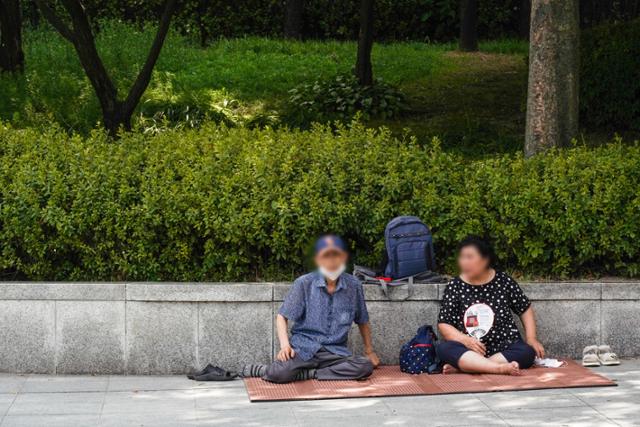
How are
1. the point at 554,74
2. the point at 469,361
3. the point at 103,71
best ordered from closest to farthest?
the point at 469,361 < the point at 554,74 < the point at 103,71

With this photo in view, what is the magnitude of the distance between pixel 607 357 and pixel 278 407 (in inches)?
102

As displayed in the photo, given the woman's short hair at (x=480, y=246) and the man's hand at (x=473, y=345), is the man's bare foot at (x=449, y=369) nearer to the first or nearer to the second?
the man's hand at (x=473, y=345)

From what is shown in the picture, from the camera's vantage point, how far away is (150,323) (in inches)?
311

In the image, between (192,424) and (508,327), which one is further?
(508,327)

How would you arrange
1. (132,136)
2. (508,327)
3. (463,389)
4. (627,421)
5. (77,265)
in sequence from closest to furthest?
(627,421) < (463,389) < (508,327) < (77,265) < (132,136)

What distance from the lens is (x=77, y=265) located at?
8.37 metres

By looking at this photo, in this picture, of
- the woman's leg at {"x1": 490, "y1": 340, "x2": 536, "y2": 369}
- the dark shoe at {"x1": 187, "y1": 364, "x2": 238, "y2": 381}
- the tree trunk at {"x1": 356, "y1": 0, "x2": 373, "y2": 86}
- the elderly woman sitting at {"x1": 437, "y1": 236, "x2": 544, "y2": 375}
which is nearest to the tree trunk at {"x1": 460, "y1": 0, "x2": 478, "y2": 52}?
the tree trunk at {"x1": 356, "y1": 0, "x2": 373, "y2": 86}

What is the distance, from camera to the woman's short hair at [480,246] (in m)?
7.76

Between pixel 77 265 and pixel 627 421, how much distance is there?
13.9 feet

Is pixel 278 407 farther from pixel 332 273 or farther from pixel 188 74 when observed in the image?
pixel 188 74

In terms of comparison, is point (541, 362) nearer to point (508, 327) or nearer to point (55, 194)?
point (508, 327)

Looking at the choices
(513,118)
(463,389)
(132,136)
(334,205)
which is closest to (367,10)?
(513,118)

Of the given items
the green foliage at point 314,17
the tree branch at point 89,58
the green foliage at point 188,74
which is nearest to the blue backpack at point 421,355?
the tree branch at point 89,58

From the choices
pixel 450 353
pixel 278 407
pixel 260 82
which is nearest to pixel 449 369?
pixel 450 353
